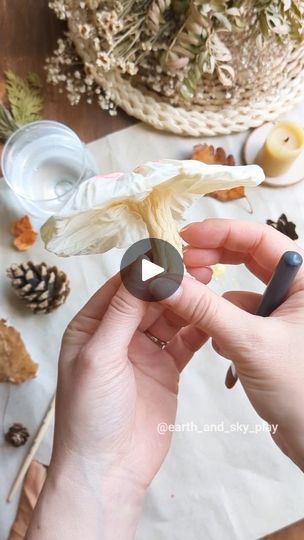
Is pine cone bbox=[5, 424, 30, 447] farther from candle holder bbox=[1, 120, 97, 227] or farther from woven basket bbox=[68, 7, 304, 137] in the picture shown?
woven basket bbox=[68, 7, 304, 137]

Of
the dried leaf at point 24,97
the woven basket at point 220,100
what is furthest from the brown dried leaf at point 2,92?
the woven basket at point 220,100

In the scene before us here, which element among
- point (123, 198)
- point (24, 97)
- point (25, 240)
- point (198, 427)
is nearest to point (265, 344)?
point (123, 198)

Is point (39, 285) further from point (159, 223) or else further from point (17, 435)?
point (159, 223)

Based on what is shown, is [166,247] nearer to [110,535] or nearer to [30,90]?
[110,535]

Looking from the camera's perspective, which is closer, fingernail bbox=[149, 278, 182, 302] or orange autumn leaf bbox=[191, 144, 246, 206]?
fingernail bbox=[149, 278, 182, 302]

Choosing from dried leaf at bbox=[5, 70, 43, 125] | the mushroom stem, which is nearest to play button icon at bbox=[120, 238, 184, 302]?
the mushroom stem

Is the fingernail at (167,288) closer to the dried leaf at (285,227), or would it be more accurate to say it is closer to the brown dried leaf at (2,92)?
the dried leaf at (285,227)
